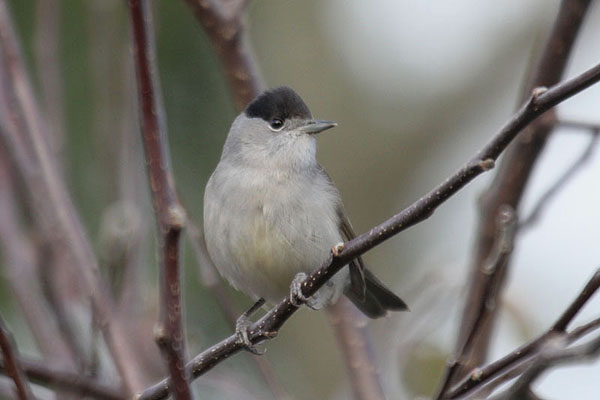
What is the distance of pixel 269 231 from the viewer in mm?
3568

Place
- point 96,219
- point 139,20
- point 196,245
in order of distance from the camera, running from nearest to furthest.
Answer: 1. point 139,20
2. point 196,245
3. point 96,219

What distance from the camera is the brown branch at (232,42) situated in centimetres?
383

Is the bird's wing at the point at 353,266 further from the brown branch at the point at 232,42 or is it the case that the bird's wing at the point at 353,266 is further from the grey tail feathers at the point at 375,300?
the brown branch at the point at 232,42

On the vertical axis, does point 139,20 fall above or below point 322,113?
above

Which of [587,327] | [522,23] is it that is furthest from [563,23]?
[522,23]

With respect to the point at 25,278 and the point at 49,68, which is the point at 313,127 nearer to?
the point at 49,68

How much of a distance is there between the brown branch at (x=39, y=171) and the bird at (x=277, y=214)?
0.63 meters

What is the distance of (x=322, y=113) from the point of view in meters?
8.46

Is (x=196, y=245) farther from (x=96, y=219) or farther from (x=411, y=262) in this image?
(x=411, y=262)

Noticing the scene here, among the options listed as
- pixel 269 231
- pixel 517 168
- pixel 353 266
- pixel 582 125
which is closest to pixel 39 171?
pixel 269 231

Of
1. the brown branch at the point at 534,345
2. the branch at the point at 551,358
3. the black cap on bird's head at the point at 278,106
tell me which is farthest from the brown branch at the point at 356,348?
the branch at the point at 551,358

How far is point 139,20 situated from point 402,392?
217cm

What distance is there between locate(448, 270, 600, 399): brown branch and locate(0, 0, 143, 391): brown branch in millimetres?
1188

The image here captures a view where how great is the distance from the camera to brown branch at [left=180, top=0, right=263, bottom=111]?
3.83 meters
